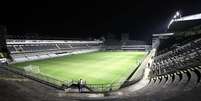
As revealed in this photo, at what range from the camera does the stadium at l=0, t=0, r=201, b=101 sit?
1087 cm

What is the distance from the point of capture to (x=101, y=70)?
27156mm

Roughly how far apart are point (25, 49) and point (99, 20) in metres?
47.2

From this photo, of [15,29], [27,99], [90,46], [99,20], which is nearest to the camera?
[27,99]

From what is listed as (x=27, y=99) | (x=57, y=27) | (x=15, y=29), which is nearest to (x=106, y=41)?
(x=57, y=27)

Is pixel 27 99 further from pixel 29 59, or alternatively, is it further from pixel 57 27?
pixel 57 27

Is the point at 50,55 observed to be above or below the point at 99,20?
below

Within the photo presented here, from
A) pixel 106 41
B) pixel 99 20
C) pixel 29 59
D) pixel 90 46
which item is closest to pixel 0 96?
pixel 29 59

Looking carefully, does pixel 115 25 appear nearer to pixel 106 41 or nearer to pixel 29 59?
pixel 106 41

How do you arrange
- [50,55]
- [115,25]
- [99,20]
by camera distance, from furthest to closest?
[115,25] → [99,20] → [50,55]

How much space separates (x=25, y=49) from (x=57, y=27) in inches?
1247

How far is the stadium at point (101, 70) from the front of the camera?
35.7 ft

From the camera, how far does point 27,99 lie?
9398mm

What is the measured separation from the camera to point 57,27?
70500 mm

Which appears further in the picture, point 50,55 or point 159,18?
point 159,18
